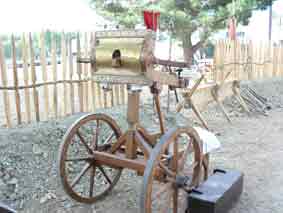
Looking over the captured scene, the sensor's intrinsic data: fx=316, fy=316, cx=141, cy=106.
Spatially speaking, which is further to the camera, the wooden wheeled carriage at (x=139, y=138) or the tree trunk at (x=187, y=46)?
the tree trunk at (x=187, y=46)

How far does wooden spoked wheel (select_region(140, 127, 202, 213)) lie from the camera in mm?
1895

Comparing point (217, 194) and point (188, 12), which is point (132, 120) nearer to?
point (217, 194)

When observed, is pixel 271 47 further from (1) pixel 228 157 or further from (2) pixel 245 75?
(1) pixel 228 157

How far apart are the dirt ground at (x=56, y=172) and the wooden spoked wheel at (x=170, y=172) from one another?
47 centimetres

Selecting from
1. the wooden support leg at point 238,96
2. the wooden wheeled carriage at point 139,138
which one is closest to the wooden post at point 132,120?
the wooden wheeled carriage at point 139,138

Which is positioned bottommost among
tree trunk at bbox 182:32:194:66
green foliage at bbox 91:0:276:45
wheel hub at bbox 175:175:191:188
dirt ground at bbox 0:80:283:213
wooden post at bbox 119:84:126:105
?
dirt ground at bbox 0:80:283:213

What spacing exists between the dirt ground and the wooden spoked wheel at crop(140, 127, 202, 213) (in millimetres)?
470

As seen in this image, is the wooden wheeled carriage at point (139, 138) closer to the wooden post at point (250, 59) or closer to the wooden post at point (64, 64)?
the wooden post at point (64, 64)

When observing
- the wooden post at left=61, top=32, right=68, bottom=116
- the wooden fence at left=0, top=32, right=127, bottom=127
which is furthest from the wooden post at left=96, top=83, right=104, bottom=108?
the wooden post at left=61, top=32, right=68, bottom=116

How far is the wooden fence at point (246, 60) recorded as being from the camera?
6073 millimetres

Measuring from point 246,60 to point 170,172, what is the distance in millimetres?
5878

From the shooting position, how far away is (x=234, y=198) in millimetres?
2541

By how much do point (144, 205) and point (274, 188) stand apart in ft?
5.43

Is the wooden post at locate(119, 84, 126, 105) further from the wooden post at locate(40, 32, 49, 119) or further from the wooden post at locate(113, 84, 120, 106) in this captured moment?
the wooden post at locate(40, 32, 49, 119)
